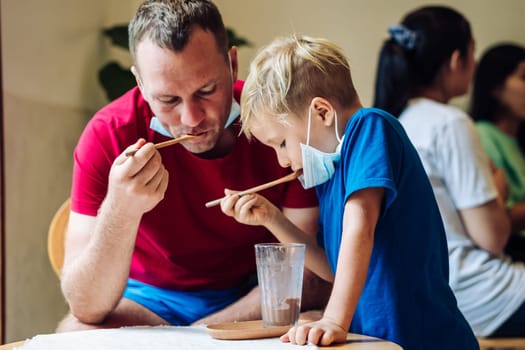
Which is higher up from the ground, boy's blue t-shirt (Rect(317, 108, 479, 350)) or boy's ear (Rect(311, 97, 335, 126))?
boy's ear (Rect(311, 97, 335, 126))

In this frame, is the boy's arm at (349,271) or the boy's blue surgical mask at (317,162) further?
the boy's blue surgical mask at (317,162)

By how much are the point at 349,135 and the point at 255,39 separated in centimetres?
215

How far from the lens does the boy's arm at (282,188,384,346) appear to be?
1.13 m

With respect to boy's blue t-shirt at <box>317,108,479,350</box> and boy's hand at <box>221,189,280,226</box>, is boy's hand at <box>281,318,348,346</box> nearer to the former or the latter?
boy's blue t-shirt at <box>317,108,479,350</box>

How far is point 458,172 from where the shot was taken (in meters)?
2.08

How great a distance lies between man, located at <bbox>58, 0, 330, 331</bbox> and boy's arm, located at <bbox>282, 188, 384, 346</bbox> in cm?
40

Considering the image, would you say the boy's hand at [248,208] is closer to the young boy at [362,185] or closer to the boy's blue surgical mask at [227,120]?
the young boy at [362,185]

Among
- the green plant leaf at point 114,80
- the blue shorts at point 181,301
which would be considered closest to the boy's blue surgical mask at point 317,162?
the blue shorts at point 181,301

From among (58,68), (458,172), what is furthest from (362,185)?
(58,68)

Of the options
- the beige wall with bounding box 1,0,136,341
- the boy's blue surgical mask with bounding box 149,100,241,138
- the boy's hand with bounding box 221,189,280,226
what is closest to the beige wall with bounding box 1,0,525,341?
the beige wall with bounding box 1,0,136,341

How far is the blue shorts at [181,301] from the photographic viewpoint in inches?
67.7

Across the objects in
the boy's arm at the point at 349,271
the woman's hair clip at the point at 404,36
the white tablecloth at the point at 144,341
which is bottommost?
the white tablecloth at the point at 144,341

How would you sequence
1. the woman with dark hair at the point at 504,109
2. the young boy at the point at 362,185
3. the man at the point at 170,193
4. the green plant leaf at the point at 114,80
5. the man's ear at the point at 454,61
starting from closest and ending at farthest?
the young boy at the point at 362,185, the man at the point at 170,193, the man's ear at the point at 454,61, the green plant leaf at the point at 114,80, the woman with dark hair at the point at 504,109

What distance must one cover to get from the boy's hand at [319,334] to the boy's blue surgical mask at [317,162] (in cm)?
30
